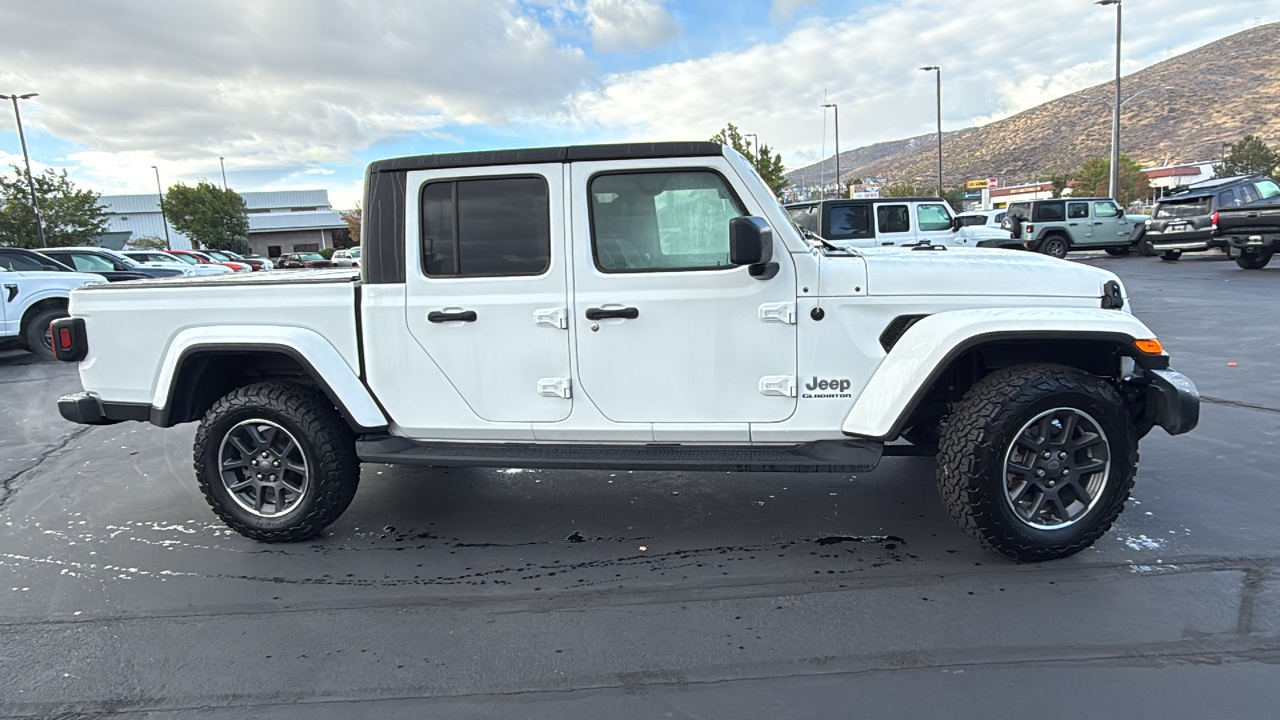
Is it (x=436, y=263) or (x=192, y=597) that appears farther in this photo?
(x=436, y=263)

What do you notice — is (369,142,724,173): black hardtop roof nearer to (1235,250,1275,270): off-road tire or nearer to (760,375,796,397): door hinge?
(760,375,796,397): door hinge

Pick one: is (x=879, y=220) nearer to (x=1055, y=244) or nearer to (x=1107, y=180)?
(x=1055, y=244)

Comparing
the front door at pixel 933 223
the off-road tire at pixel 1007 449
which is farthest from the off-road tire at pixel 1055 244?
the off-road tire at pixel 1007 449

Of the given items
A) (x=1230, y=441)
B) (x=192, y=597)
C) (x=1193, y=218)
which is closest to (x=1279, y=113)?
(x=1193, y=218)

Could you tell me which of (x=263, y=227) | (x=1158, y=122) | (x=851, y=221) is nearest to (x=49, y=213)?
(x=263, y=227)

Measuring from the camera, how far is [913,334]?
335cm

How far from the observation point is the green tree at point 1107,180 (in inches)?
2112

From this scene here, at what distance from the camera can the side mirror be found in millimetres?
3154

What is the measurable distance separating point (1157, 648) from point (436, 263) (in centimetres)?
341

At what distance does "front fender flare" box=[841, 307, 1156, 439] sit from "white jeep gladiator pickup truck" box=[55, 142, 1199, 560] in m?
0.01

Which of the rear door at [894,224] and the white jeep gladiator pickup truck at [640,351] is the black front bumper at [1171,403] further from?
the rear door at [894,224]

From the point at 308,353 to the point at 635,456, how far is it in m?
1.69

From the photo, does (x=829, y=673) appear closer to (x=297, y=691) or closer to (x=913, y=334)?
(x=913, y=334)

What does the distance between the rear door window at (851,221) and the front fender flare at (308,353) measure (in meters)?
12.1
